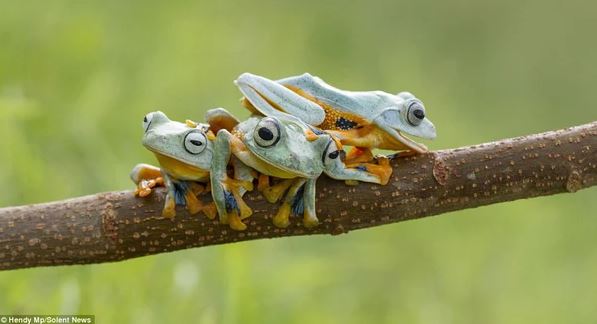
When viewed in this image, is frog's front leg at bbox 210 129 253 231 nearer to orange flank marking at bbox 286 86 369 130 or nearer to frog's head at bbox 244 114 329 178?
frog's head at bbox 244 114 329 178

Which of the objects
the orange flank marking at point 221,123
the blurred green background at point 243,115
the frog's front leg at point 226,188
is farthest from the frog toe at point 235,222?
the blurred green background at point 243,115

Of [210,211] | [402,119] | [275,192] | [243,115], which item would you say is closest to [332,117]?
[402,119]

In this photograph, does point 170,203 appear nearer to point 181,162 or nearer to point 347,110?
point 181,162

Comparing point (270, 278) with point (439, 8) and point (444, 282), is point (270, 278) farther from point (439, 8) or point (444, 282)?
point (439, 8)

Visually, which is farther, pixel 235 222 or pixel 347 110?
pixel 347 110

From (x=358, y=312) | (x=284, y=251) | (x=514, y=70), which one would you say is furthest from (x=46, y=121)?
(x=514, y=70)

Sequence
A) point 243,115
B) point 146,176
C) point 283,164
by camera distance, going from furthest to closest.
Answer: point 243,115
point 146,176
point 283,164

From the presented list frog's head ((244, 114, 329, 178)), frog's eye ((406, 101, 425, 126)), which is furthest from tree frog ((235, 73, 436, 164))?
frog's head ((244, 114, 329, 178))
